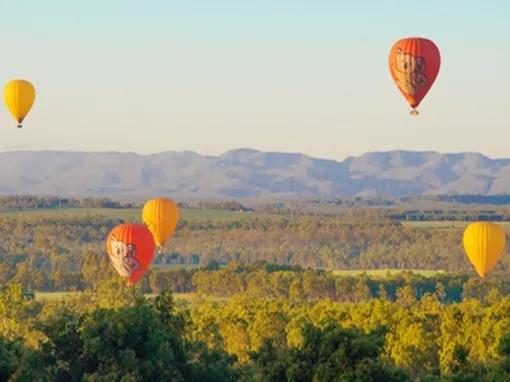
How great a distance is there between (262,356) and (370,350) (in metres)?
4.22

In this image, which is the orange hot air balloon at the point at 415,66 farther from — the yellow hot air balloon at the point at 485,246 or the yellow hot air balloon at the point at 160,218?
the yellow hot air balloon at the point at 160,218

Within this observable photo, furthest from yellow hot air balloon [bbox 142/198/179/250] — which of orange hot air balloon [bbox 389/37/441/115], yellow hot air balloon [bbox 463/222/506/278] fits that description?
orange hot air balloon [bbox 389/37/441/115]

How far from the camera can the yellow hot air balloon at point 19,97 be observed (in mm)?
118438

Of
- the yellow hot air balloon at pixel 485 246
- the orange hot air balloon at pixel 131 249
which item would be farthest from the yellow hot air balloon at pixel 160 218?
the yellow hot air balloon at pixel 485 246

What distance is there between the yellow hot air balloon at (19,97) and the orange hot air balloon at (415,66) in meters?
37.9

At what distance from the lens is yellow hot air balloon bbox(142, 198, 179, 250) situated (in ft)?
431

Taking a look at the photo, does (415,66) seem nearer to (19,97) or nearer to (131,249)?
(131,249)

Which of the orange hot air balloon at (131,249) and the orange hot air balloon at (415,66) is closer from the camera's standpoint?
the orange hot air balloon at (415,66)

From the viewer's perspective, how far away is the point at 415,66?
307 ft

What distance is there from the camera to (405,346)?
92.8 m

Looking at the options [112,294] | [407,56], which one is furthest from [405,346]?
[112,294]

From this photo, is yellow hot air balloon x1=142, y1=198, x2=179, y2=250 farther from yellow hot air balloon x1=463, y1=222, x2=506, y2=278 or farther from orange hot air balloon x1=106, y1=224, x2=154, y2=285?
yellow hot air balloon x1=463, y1=222, x2=506, y2=278

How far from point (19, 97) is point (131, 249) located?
1778cm

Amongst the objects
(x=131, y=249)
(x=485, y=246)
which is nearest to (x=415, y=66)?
(x=131, y=249)
